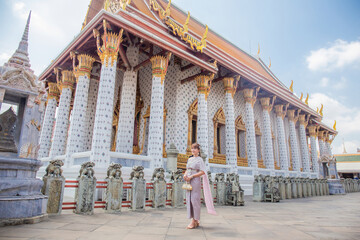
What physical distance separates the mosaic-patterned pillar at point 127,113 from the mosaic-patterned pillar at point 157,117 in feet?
4.40

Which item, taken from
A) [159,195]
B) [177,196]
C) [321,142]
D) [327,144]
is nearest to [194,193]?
[159,195]

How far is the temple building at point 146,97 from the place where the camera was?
8.66 meters

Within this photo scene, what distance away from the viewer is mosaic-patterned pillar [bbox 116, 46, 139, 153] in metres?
10.2

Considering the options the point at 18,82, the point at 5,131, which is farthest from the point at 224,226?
the point at 18,82

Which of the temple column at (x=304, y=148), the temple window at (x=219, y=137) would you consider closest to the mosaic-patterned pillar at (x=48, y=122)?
the temple window at (x=219, y=137)

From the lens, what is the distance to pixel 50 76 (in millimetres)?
12898

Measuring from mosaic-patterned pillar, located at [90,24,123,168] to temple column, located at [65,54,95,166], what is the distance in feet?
4.68

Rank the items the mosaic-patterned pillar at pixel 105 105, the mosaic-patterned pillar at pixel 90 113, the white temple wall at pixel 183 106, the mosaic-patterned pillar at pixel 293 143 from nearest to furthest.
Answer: the mosaic-patterned pillar at pixel 105 105 < the white temple wall at pixel 183 106 < the mosaic-patterned pillar at pixel 90 113 < the mosaic-patterned pillar at pixel 293 143

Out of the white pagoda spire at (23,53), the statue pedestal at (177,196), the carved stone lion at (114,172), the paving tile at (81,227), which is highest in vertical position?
the white pagoda spire at (23,53)

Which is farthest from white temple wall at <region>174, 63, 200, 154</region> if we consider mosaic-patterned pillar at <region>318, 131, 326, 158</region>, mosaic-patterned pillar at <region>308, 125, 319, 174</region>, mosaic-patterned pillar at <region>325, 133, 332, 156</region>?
mosaic-patterned pillar at <region>325, 133, 332, 156</region>

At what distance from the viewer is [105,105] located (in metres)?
8.09

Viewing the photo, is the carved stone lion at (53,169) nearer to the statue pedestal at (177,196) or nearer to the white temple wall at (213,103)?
the statue pedestal at (177,196)

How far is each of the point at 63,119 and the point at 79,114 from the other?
195cm

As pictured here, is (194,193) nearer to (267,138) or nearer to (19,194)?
(19,194)
